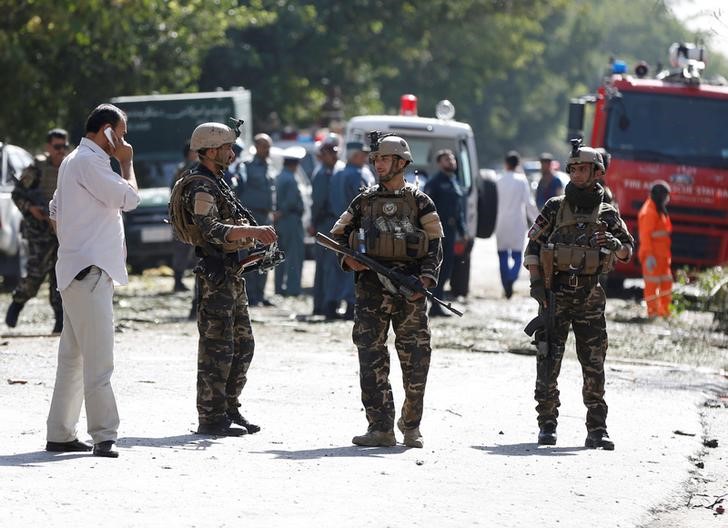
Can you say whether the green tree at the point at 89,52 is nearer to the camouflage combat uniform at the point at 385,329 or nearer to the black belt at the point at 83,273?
the camouflage combat uniform at the point at 385,329

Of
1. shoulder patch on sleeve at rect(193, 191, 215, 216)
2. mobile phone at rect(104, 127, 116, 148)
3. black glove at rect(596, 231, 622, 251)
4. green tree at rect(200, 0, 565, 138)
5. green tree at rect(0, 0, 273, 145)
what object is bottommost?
black glove at rect(596, 231, 622, 251)

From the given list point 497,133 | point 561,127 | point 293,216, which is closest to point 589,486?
point 293,216

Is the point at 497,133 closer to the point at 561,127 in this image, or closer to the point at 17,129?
the point at 561,127

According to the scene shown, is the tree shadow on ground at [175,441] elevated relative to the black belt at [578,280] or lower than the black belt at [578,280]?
lower

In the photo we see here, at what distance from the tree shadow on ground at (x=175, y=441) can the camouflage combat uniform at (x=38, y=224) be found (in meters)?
4.70

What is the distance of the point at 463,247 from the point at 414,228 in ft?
28.0

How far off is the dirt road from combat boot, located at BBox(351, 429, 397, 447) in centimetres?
10

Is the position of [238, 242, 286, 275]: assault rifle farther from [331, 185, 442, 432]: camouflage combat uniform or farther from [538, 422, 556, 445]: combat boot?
[538, 422, 556, 445]: combat boot

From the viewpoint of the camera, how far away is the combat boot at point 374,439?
8.35 m

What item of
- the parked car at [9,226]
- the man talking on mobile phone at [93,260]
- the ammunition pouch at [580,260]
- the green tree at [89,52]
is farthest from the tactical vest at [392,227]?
the green tree at [89,52]

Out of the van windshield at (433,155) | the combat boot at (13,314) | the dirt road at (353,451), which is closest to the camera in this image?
the dirt road at (353,451)

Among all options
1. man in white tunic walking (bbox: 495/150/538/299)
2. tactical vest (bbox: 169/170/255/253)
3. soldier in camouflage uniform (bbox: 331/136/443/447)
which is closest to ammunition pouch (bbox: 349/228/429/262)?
soldier in camouflage uniform (bbox: 331/136/443/447)

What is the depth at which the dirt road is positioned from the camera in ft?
21.6

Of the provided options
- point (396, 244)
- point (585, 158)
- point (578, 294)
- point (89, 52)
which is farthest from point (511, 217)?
point (396, 244)
